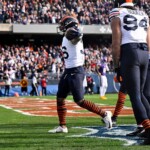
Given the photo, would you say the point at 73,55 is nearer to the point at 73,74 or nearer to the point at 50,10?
the point at 73,74

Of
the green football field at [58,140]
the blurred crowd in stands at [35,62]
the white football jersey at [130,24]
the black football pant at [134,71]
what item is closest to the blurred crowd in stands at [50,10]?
the blurred crowd in stands at [35,62]

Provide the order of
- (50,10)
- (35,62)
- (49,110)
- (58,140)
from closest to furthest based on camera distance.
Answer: (58,140)
(49,110)
(35,62)
(50,10)

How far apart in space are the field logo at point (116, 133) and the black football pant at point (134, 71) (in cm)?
37

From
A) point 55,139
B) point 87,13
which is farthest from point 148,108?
point 87,13

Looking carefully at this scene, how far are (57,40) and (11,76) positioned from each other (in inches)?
471

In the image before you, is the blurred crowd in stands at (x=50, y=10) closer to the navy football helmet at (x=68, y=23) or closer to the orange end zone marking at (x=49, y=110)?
the orange end zone marking at (x=49, y=110)

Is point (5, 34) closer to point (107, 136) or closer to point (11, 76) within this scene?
point (11, 76)

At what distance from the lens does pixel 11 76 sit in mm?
A: 29641

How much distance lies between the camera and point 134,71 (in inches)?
248

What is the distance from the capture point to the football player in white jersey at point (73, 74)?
7.77 metres

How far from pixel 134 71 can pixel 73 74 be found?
1742 millimetres

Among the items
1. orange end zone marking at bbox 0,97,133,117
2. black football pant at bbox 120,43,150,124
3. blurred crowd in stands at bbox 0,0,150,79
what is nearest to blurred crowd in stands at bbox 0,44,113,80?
blurred crowd in stands at bbox 0,0,150,79

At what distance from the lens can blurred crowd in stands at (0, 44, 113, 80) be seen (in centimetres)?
3022

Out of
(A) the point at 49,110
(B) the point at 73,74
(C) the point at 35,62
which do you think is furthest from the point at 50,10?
(B) the point at 73,74
